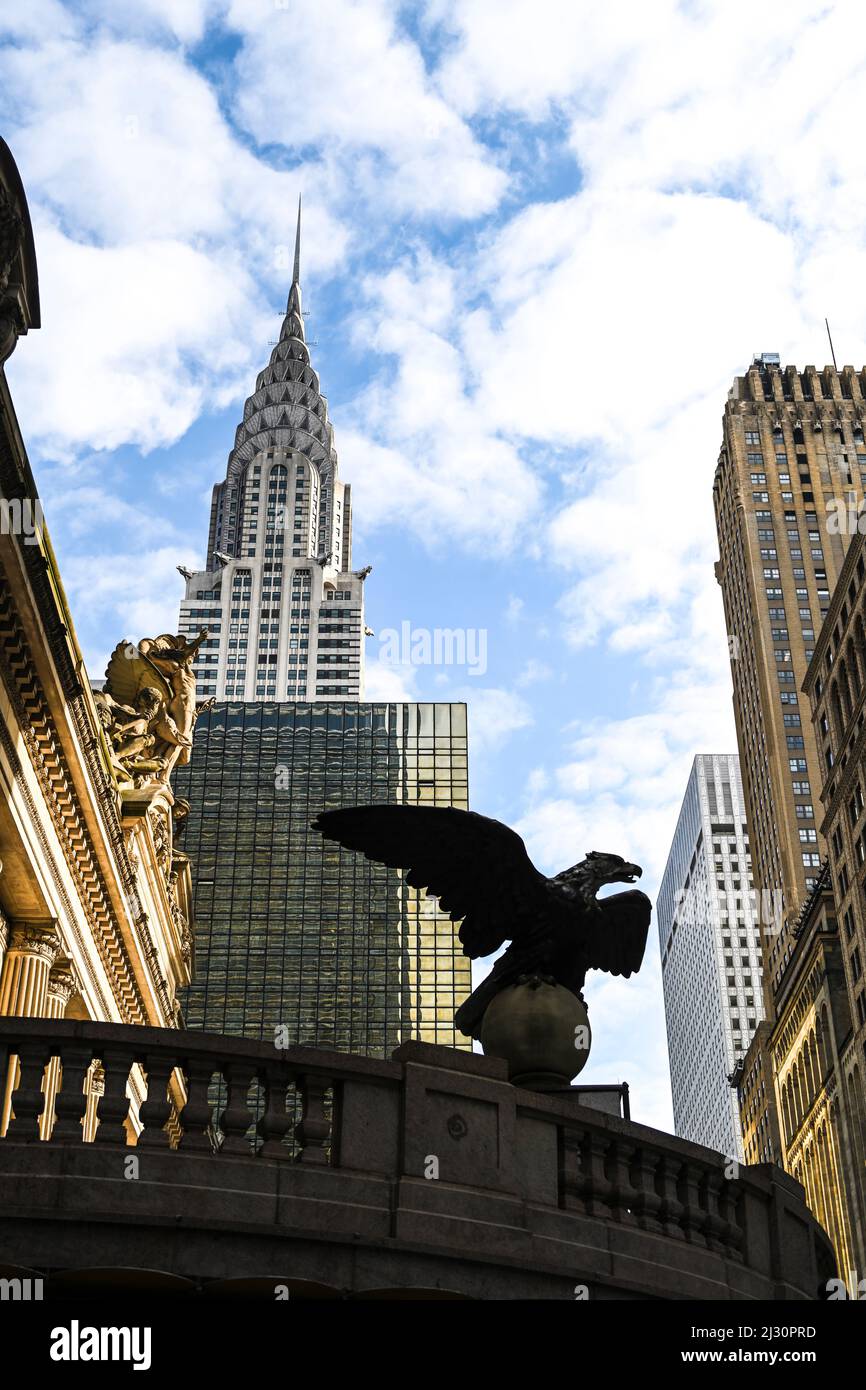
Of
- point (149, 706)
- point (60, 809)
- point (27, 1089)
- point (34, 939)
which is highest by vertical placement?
point (149, 706)

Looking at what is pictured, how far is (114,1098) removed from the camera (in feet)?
34.6

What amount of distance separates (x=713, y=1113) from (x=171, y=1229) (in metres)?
180

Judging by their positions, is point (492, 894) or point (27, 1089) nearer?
point (27, 1089)

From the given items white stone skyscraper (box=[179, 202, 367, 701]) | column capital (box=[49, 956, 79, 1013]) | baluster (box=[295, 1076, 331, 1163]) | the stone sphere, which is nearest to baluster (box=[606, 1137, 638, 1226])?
the stone sphere

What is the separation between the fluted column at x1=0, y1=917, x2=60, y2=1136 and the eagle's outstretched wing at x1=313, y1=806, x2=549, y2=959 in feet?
63.2

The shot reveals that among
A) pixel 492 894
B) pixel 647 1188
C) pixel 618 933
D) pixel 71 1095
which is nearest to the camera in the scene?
pixel 71 1095

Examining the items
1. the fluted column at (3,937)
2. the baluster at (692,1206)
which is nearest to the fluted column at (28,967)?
the fluted column at (3,937)

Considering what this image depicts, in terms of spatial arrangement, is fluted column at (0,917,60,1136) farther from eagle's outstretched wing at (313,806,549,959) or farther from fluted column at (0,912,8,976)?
eagle's outstretched wing at (313,806,549,959)

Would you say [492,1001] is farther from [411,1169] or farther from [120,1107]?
[120,1107]

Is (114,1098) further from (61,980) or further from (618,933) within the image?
(61,980)

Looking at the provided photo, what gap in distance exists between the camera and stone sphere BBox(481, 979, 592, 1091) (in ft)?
44.6

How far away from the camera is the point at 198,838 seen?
107562mm

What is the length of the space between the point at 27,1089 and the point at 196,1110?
1179 mm

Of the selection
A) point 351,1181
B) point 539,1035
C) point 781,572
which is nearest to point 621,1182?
point 539,1035
